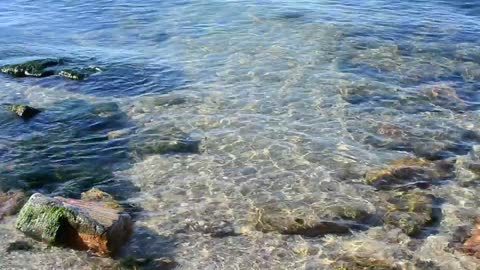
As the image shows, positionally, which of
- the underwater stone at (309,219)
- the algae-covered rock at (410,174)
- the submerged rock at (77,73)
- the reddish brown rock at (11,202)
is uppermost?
the submerged rock at (77,73)

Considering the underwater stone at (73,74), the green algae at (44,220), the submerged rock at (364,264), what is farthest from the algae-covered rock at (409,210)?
the underwater stone at (73,74)

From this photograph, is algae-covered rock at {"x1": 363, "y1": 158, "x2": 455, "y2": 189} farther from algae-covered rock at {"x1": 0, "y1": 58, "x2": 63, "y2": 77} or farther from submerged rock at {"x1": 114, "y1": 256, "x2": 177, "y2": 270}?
algae-covered rock at {"x1": 0, "y1": 58, "x2": 63, "y2": 77}

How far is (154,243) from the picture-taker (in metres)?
11.6

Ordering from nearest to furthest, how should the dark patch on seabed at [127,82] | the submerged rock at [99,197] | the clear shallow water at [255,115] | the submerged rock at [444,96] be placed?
1. the clear shallow water at [255,115]
2. the submerged rock at [99,197]
3. the submerged rock at [444,96]
4. the dark patch on seabed at [127,82]

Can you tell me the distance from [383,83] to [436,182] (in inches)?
253

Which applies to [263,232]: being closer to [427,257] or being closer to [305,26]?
[427,257]

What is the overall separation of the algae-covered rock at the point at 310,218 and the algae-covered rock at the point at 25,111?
845 cm

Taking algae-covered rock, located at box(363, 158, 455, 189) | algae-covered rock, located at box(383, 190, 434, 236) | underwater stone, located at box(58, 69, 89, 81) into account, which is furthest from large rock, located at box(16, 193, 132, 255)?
underwater stone, located at box(58, 69, 89, 81)

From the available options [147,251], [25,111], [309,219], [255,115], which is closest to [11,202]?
[147,251]

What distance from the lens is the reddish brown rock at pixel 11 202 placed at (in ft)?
41.1

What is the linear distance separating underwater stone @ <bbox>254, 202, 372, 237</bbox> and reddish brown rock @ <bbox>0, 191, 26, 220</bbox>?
16.7 feet

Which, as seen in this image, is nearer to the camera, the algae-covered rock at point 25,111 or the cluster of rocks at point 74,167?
the cluster of rocks at point 74,167

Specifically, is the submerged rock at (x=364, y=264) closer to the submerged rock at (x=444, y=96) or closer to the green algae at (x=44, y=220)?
the green algae at (x=44, y=220)

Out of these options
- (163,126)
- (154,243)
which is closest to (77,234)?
(154,243)
